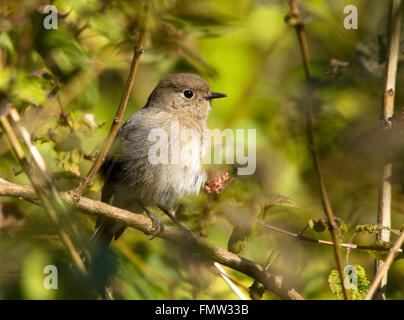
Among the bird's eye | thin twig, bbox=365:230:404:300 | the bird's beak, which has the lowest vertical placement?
thin twig, bbox=365:230:404:300

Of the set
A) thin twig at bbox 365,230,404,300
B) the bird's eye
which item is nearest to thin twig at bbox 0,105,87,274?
thin twig at bbox 365,230,404,300

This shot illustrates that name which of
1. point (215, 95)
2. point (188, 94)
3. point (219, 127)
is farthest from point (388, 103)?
point (188, 94)

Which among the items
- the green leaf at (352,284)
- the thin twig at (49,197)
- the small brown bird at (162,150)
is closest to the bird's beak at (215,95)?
the small brown bird at (162,150)

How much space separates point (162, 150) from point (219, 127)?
1.69 ft

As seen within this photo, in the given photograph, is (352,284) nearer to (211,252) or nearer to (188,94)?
(211,252)

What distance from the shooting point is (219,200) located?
2840 mm

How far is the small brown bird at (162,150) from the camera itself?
3961 millimetres

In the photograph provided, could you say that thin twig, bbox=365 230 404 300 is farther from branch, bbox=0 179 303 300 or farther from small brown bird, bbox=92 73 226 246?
small brown bird, bbox=92 73 226 246

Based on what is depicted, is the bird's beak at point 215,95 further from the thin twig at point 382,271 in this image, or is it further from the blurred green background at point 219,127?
the thin twig at point 382,271

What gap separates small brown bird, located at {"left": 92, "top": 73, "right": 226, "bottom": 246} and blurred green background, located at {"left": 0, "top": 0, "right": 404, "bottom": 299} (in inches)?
12.5

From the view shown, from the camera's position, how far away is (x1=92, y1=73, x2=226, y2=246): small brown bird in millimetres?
3961

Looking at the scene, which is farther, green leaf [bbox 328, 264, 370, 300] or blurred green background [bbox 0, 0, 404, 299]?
blurred green background [bbox 0, 0, 404, 299]

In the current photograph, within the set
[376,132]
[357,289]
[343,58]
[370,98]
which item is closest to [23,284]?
[357,289]
